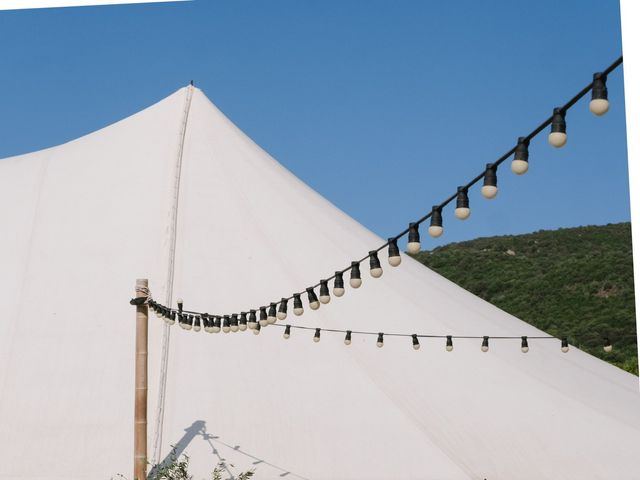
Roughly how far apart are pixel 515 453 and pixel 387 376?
1.29 m

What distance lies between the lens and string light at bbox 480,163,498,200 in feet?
12.7

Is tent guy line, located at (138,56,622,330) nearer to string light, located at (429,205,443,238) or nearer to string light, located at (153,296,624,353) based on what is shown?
string light, located at (429,205,443,238)

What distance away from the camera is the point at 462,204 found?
162 inches

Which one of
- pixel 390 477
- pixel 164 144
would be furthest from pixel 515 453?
pixel 164 144

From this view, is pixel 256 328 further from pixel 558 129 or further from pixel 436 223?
pixel 558 129

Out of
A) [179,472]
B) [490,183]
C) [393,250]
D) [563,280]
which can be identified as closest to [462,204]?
[490,183]

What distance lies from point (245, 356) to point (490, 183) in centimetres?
536

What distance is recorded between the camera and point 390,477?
7.89 meters

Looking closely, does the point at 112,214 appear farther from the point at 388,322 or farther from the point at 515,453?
the point at 515,453

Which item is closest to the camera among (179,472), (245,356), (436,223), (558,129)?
(558,129)

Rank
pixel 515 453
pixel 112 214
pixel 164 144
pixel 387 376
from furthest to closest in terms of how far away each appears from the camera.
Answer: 1. pixel 164 144
2. pixel 112 214
3. pixel 387 376
4. pixel 515 453

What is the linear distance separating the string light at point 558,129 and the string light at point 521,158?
0.63 ft

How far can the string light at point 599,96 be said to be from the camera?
3.26 meters

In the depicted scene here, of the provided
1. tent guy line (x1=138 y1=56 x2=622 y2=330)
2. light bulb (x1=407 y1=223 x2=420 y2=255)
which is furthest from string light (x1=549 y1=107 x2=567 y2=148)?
light bulb (x1=407 y1=223 x2=420 y2=255)
